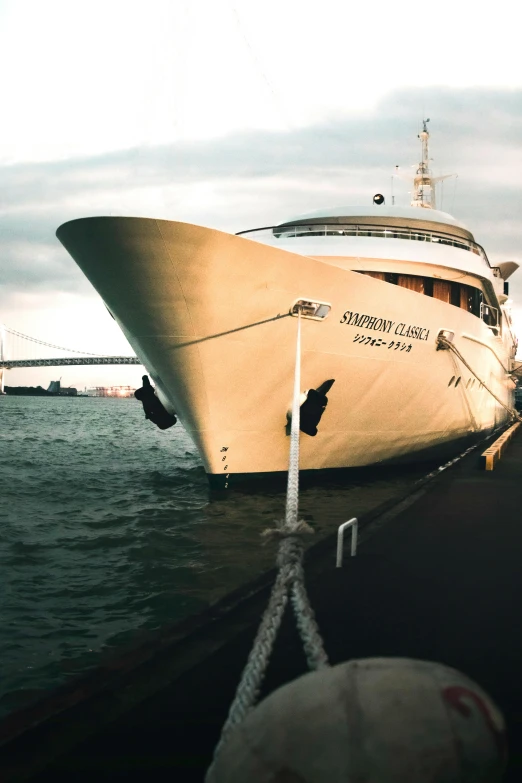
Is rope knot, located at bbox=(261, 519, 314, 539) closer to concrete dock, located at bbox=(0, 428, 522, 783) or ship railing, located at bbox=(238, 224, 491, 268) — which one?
concrete dock, located at bbox=(0, 428, 522, 783)

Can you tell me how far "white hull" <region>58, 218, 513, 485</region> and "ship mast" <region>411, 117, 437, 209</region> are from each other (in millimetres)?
15035

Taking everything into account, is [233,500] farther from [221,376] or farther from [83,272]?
[83,272]

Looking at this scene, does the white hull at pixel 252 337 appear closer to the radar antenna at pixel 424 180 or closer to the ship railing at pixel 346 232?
the ship railing at pixel 346 232

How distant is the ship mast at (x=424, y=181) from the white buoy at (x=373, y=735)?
27422mm

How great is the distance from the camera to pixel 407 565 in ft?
21.1

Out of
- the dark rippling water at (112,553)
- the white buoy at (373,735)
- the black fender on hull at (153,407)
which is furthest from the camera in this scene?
the black fender on hull at (153,407)

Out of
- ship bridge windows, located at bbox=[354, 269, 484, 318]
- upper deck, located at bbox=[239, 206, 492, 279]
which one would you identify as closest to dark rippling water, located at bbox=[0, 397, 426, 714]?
ship bridge windows, located at bbox=[354, 269, 484, 318]

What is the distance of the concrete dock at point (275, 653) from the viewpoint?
115 inches

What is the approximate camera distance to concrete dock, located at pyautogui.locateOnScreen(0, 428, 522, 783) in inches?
115

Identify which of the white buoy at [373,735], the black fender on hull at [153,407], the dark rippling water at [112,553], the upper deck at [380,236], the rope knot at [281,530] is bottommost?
the dark rippling water at [112,553]

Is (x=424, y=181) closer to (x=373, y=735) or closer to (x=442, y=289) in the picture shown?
(x=442, y=289)

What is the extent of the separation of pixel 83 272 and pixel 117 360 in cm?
9996

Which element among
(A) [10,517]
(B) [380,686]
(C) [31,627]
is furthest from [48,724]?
(A) [10,517]

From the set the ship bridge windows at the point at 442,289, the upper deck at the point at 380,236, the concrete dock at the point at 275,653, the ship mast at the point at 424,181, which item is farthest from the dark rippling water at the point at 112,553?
the ship mast at the point at 424,181
